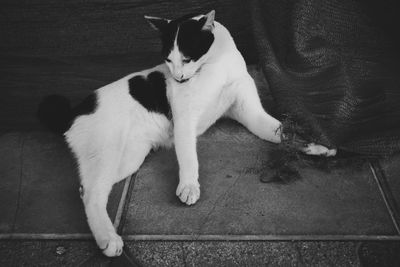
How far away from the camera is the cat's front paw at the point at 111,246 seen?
69.1 inches

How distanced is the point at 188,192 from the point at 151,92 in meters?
0.68

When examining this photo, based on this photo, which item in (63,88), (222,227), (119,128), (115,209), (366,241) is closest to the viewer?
(366,241)

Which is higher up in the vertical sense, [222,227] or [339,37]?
[339,37]

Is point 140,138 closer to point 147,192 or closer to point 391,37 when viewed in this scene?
point 147,192

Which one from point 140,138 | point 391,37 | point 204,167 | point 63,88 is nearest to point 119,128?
point 140,138

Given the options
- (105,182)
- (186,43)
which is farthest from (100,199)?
(186,43)

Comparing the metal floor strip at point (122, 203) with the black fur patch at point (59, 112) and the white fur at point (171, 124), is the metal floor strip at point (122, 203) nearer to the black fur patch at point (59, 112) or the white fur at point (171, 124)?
the white fur at point (171, 124)

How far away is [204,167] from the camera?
227cm

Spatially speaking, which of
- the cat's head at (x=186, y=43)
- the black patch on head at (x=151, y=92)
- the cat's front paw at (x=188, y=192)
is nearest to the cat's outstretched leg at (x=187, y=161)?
the cat's front paw at (x=188, y=192)

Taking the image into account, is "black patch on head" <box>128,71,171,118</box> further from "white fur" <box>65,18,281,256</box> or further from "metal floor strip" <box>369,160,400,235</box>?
"metal floor strip" <box>369,160,400,235</box>

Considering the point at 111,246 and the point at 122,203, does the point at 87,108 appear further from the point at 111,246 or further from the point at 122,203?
the point at 111,246

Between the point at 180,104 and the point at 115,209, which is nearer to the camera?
the point at 115,209

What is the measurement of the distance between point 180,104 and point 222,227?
752 millimetres

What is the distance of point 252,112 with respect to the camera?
2424mm
